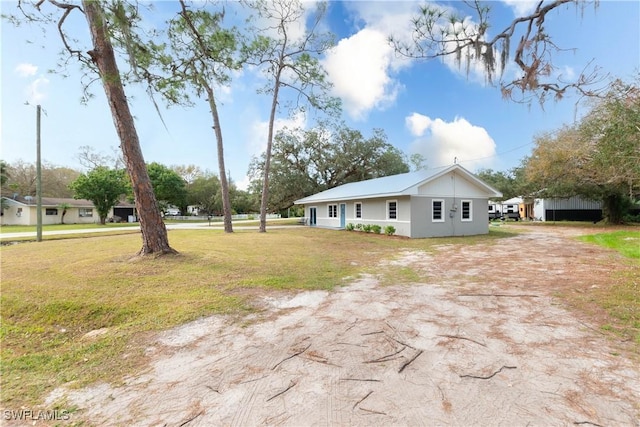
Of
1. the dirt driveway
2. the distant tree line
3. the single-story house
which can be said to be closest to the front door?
the distant tree line

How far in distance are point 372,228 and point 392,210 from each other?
1.67m

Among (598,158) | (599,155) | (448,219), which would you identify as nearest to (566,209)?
(448,219)

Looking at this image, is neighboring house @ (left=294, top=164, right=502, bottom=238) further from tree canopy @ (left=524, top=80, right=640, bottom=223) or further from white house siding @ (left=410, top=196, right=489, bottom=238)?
tree canopy @ (left=524, top=80, right=640, bottom=223)

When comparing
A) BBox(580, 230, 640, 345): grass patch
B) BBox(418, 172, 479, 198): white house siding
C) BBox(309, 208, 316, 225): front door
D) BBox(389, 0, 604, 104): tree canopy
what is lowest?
BBox(580, 230, 640, 345): grass patch

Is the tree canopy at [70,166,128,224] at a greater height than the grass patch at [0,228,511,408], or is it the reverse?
the tree canopy at [70,166,128,224]

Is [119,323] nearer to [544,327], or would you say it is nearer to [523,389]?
[523,389]

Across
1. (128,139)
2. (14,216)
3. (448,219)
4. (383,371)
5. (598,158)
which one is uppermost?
(128,139)

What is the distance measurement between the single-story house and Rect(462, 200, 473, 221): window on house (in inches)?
1297

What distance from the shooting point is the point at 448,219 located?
48.6 feet

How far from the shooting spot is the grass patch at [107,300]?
8.80ft

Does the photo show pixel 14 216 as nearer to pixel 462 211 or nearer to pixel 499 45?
pixel 462 211

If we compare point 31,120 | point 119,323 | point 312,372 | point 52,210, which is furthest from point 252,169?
point 312,372

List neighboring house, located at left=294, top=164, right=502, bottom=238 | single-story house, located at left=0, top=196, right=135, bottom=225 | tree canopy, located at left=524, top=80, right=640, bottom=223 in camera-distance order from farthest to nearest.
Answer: single-story house, located at left=0, top=196, right=135, bottom=225
neighboring house, located at left=294, top=164, right=502, bottom=238
tree canopy, located at left=524, top=80, right=640, bottom=223

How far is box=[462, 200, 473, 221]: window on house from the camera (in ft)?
50.3
